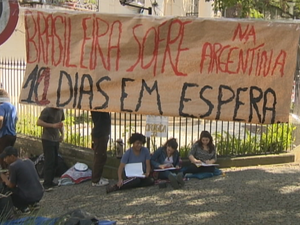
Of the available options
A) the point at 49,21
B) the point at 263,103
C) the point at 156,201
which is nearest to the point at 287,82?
the point at 263,103

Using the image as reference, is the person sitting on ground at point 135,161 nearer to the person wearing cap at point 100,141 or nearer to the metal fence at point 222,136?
the person wearing cap at point 100,141

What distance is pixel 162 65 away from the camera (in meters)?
4.16

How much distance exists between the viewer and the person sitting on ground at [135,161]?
6656 millimetres

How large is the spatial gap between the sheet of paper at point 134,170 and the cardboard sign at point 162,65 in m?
2.67

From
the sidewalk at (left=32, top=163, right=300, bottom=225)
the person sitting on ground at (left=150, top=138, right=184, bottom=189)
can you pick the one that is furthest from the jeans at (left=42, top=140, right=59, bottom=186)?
the person sitting on ground at (left=150, top=138, right=184, bottom=189)

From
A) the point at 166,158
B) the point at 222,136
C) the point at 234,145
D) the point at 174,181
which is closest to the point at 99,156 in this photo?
the point at 166,158

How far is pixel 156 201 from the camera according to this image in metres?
6.04

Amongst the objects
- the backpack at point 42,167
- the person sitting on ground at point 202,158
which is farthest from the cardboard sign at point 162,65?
the backpack at point 42,167

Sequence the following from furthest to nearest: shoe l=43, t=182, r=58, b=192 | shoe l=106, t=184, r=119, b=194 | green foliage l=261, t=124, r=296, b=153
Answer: green foliage l=261, t=124, r=296, b=153 < shoe l=43, t=182, r=58, b=192 < shoe l=106, t=184, r=119, b=194

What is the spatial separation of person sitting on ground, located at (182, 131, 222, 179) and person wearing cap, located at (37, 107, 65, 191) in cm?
219

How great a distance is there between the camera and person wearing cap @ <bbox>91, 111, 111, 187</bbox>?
22.0ft

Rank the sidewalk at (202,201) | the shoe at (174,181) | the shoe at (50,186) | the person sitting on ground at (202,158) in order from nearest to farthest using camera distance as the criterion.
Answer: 1. the sidewalk at (202,201)
2. the shoe at (174,181)
3. the shoe at (50,186)
4. the person sitting on ground at (202,158)

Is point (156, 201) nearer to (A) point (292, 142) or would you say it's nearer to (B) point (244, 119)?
(B) point (244, 119)

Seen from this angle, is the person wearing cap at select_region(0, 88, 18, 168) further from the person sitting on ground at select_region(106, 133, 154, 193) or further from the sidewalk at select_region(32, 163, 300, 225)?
the person sitting on ground at select_region(106, 133, 154, 193)
